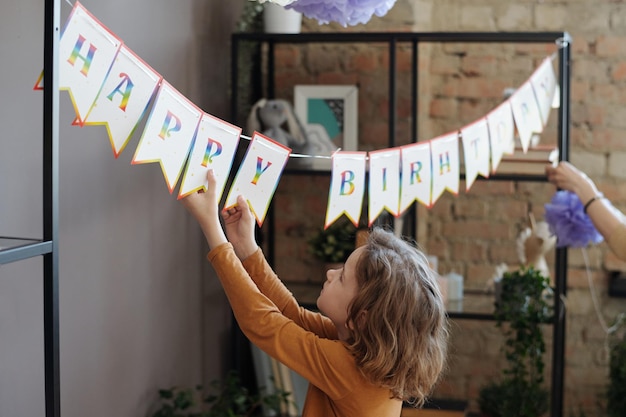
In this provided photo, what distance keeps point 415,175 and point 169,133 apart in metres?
0.79

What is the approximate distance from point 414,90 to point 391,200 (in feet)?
2.66

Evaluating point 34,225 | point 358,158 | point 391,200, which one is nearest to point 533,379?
point 391,200

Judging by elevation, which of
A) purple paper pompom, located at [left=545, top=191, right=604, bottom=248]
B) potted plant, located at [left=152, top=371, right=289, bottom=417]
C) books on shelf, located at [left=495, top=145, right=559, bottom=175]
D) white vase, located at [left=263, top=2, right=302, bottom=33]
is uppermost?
white vase, located at [left=263, top=2, right=302, bottom=33]

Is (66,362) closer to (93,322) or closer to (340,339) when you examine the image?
(93,322)

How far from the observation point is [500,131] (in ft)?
8.00

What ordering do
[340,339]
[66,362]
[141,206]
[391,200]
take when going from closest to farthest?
[340,339], [66,362], [391,200], [141,206]

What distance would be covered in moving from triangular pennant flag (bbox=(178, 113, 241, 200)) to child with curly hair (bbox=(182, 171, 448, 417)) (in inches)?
0.8

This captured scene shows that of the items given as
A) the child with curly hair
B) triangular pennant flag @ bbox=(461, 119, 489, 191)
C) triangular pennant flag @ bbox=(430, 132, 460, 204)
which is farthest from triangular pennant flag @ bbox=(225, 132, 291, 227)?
triangular pennant flag @ bbox=(461, 119, 489, 191)

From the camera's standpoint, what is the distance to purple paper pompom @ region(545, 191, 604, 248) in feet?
8.31

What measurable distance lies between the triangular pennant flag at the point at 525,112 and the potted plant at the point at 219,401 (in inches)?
41.5

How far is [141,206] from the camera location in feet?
7.37

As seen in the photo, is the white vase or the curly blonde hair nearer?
the curly blonde hair

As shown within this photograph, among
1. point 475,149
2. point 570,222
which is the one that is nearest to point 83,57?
point 475,149

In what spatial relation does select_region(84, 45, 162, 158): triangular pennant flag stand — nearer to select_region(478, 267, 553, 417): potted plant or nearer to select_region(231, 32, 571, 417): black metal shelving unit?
select_region(231, 32, 571, 417): black metal shelving unit
